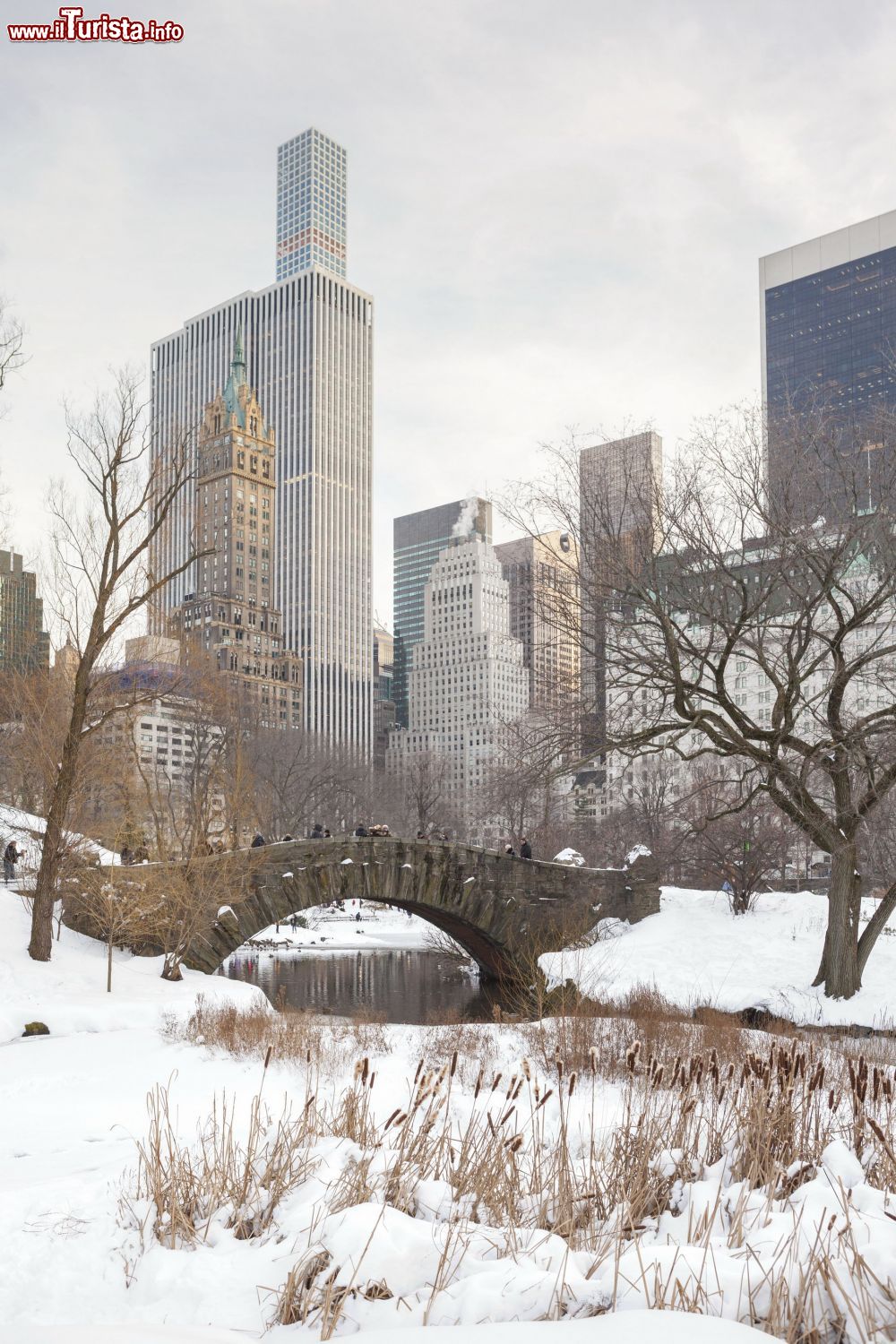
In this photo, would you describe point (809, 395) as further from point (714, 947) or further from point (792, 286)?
point (792, 286)

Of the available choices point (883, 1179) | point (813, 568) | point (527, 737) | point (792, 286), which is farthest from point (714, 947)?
point (792, 286)

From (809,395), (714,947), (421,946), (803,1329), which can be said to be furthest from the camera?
(421,946)

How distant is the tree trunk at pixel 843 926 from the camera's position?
20047mm

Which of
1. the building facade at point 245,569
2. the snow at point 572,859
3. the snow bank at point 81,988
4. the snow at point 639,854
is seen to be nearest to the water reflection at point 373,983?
the snow bank at point 81,988

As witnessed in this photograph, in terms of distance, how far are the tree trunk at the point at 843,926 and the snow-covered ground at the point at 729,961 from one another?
0.30m

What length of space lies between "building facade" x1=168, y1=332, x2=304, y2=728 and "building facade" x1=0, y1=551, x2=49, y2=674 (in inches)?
3018

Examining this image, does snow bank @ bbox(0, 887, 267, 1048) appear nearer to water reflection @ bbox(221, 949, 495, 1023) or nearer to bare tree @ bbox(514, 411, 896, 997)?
water reflection @ bbox(221, 949, 495, 1023)

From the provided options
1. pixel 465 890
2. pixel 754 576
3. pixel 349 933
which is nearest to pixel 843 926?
pixel 754 576

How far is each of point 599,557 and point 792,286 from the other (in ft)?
509

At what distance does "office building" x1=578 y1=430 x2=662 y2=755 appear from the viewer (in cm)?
1783

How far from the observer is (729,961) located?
27.7 metres

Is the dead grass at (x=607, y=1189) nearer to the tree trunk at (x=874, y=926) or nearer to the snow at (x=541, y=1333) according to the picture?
the snow at (x=541, y=1333)

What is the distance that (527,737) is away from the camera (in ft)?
63.9

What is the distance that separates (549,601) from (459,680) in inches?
5100
